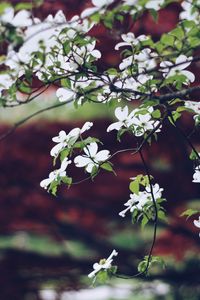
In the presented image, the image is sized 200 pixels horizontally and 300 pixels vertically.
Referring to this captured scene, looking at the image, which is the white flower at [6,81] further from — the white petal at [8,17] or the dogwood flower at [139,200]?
the dogwood flower at [139,200]

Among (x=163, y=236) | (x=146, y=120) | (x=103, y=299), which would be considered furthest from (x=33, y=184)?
(x=103, y=299)

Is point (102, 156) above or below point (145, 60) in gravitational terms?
below

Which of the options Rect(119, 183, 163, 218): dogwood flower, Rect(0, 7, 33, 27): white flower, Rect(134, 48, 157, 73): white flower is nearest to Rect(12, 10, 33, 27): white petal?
Rect(0, 7, 33, 27): white flower

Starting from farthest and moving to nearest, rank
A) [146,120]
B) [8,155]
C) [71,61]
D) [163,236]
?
[163,236] → [8,155] → [146,120] → [71,61]

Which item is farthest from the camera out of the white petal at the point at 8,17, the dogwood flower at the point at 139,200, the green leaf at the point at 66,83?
the dogwood flower at the point at 139,200

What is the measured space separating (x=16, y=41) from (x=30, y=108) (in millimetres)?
5272

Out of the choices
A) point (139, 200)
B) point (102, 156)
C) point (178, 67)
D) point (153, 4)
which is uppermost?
point (153, 4)

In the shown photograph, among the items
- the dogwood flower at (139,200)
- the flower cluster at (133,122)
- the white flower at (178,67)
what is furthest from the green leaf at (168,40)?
the dogwood flower at (139,200)

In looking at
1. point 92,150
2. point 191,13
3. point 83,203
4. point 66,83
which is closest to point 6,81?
point 66,83

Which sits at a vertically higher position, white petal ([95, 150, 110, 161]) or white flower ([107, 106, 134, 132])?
white flower ([107, 106, 134, 132])

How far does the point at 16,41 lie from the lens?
1.07 metres

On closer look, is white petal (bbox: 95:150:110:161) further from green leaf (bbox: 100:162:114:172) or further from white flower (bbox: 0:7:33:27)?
white flower (bbox: 0:7:33:27)

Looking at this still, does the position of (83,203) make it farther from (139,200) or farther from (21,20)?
(21,20)

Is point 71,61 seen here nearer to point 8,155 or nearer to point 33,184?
point 33,184
